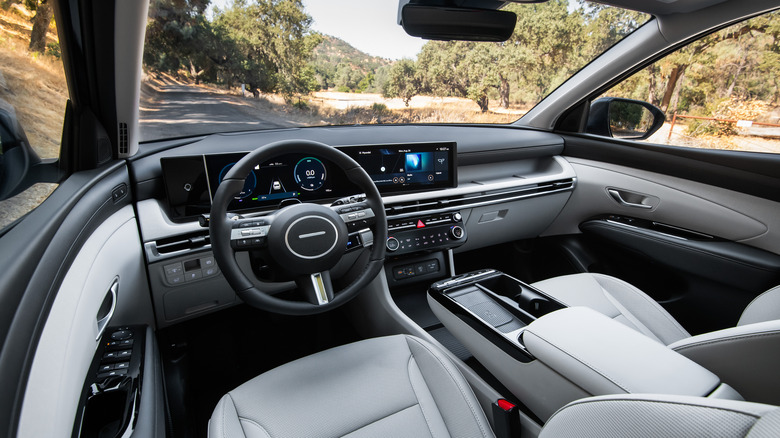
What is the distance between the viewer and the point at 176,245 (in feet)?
5.08

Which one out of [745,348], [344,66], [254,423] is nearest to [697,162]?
[745,348]

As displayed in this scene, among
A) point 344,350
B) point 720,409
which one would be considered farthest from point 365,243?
point 720,409

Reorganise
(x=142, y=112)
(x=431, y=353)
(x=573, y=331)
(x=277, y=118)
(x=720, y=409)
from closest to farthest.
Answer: (x=720, y=409) < (x=573, y=331) < (x=431, y=353) < (x=142, y=112) < (x=277, y=118)

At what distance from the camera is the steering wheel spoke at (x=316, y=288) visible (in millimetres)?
1334

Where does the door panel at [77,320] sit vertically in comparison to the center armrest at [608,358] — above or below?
above

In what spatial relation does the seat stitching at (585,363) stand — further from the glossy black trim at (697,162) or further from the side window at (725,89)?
the side window at (725,89)

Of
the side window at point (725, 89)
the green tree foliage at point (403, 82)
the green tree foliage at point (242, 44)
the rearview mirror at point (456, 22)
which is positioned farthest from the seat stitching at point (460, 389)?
the side window at point (725, 89)

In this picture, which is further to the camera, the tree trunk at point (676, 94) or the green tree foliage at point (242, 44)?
the tree trunk at point (676, 94)

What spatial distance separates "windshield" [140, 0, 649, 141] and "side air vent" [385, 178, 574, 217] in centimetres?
67

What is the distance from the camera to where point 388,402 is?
1.23 metres

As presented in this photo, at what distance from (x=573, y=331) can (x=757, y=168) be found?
158 cm

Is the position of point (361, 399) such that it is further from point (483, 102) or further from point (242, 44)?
point (483, 102)

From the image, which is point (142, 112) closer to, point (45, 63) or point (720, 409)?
point (45, 63)

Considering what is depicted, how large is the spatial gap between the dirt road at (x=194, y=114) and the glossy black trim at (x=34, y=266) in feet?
1.99
